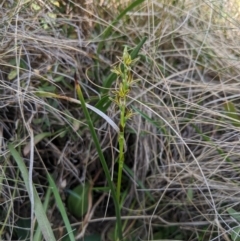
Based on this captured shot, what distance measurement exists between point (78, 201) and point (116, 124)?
0.54ft

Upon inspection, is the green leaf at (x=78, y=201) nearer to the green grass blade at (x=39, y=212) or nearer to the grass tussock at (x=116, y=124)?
the grass tussock at (x=116, y=124)

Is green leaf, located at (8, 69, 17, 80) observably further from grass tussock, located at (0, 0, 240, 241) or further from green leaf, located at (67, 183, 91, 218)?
green leaf, located at (67, 183, 91, 218)

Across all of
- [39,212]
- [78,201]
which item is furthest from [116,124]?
[39,212]

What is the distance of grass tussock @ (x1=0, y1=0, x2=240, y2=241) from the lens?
0.93m

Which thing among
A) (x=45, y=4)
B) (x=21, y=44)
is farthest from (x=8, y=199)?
(x=45, y=4)

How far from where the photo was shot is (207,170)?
3.24 ft

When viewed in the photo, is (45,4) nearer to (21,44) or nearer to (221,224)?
(21,44)

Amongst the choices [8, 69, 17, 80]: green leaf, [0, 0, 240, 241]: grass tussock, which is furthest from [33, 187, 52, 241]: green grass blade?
[8, 69, 17, 80]: green leaf

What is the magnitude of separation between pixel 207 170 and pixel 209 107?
0.51 feet

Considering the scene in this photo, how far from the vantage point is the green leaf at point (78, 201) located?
0.99m

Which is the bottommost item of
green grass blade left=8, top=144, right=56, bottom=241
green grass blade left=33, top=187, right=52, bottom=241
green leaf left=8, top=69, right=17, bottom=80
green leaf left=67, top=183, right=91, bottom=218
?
green leaf left=67, top=183, right=91, bottom=218

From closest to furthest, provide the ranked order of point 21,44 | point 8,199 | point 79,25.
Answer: point 8,199 → point 21,44 → point 79,25

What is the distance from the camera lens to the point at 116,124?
1.02 meters

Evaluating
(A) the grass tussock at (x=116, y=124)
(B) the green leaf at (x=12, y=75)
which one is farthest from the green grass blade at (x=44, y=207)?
(B) the green leaf at (x=12, y=75)
